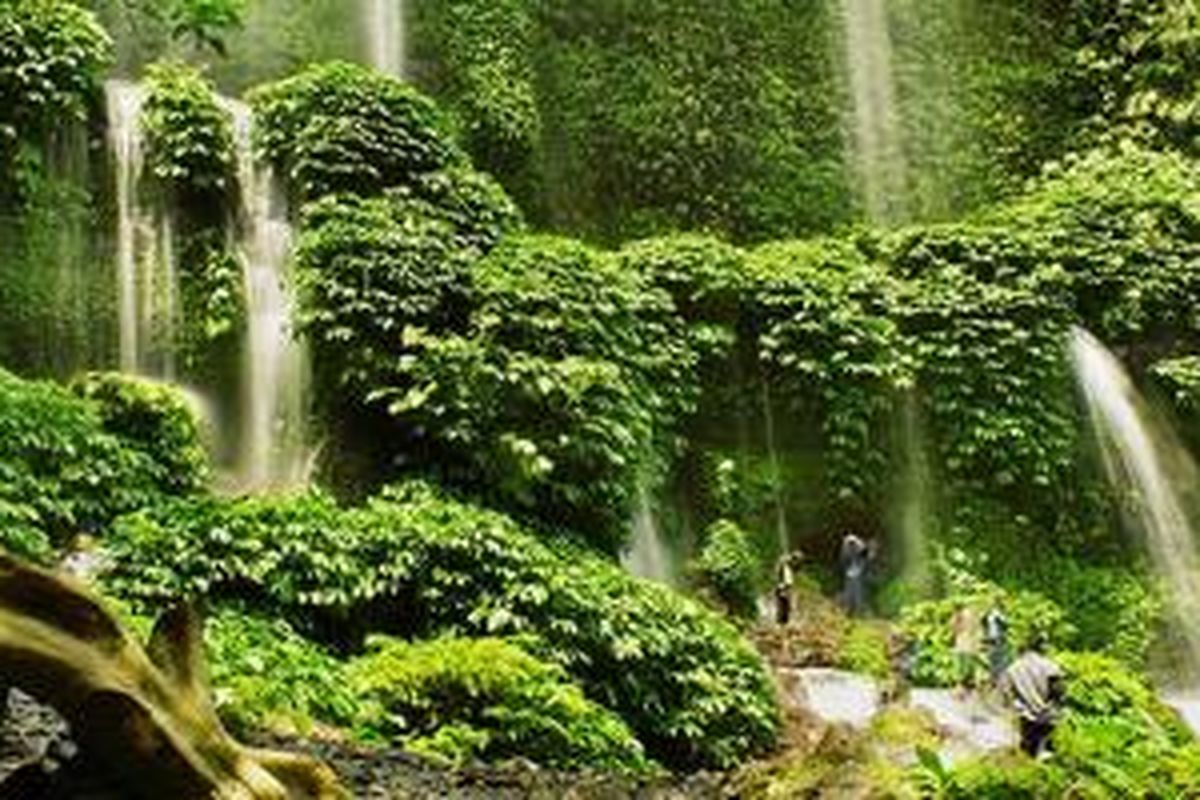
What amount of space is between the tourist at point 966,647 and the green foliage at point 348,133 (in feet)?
25.0

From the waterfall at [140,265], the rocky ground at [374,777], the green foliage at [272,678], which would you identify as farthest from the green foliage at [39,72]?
the rocky ground at [374,777]

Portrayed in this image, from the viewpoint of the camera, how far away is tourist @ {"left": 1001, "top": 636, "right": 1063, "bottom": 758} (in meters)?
12.5

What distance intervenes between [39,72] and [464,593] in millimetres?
8515

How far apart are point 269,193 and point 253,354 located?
2.06 m

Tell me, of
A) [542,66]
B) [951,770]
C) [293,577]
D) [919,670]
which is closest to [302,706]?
[293,577]

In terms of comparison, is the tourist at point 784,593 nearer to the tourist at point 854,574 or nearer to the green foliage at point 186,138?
the tourist at point 854,574

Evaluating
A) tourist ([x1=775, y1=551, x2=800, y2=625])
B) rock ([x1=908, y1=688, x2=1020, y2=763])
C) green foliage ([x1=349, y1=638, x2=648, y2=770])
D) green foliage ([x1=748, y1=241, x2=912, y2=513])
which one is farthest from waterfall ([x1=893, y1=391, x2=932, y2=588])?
green foliage ([x1=349, y1=638, x2=648, y2=770])

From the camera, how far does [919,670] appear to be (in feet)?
56.3

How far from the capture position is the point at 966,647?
1723 cm

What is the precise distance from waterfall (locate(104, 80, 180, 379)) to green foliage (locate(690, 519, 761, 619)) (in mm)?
6246

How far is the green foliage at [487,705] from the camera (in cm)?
1039

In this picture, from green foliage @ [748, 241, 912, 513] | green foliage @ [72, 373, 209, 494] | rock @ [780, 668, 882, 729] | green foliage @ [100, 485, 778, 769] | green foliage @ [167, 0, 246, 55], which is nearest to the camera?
green foliage @ [167, 0, 246, 55]

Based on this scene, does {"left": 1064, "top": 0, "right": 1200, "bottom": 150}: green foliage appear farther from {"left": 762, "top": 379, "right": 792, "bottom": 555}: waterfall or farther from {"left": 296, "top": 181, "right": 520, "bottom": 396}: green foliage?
{"left": 296, "top": 181, "right": 520, "bottom": 396}: green foliage

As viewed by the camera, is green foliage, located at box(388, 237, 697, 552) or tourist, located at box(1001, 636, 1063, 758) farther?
green foliage, located at box(388, 237, 697, 552)
